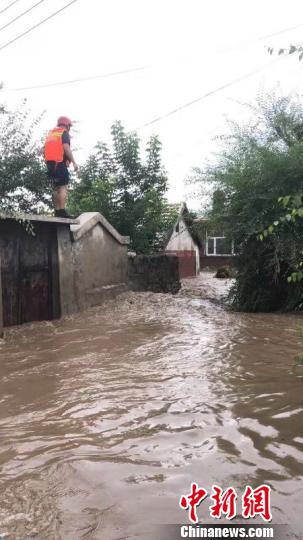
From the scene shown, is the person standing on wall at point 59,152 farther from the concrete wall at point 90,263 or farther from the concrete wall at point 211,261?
the concrete wall at point 211,261

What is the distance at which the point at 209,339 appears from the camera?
20.9 ft

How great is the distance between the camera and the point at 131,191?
13930 millimetres

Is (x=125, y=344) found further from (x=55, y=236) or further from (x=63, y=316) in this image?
(x=55, y=236)

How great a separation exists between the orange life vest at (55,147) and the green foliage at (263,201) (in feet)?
10.9

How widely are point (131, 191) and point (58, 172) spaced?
6.03m

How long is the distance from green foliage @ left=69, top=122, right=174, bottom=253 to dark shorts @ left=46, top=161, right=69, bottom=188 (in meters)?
4.91

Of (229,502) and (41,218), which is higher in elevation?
(41,218)

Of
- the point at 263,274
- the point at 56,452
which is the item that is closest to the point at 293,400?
the point at 56,452

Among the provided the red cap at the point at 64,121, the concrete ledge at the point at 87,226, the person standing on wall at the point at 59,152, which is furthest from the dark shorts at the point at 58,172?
the concrete ledge at the point at 87,226

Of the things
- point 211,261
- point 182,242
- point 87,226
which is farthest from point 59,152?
point 211,261

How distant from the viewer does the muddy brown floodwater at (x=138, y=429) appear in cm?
230

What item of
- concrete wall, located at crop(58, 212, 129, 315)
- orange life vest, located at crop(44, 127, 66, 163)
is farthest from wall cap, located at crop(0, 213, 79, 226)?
orange life vest, located at crop(44, 127, 66, 163)

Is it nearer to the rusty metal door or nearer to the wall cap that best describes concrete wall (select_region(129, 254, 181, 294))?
the wall cap

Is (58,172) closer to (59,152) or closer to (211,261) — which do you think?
(59,152)
